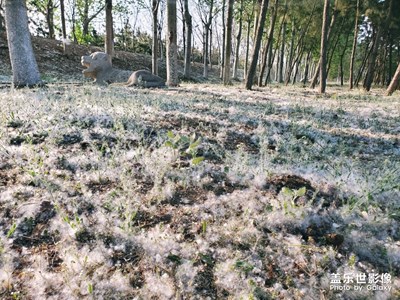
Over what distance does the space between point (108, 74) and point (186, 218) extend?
31.6ft

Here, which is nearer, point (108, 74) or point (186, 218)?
point (186, 218)

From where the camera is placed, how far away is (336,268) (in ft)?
7.07

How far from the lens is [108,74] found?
10.9 meters

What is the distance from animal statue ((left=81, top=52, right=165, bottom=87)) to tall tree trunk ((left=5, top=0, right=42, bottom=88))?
9.10 feet

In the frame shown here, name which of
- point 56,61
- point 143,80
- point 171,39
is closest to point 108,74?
point 143,80

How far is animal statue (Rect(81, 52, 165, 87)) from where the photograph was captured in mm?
10094

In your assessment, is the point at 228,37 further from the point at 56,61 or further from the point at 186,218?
the point at 56,61

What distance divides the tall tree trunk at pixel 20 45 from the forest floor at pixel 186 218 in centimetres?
391

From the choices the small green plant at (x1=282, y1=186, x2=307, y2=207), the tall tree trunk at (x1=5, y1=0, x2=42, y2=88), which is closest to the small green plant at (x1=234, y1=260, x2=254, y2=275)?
the small green plant at (x1=282, y1=186, x2=307, y2=207)

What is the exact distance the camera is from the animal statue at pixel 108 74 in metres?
10.1

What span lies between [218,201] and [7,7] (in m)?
7.87

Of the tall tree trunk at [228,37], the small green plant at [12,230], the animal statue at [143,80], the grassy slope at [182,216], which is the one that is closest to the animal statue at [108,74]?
the animal statue at [143,80]

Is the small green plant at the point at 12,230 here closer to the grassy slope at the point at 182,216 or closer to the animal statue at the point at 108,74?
the grassy slope at the point at 182,216

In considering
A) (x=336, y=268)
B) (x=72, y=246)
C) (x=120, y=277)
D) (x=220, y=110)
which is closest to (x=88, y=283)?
(x=120, y=277)
